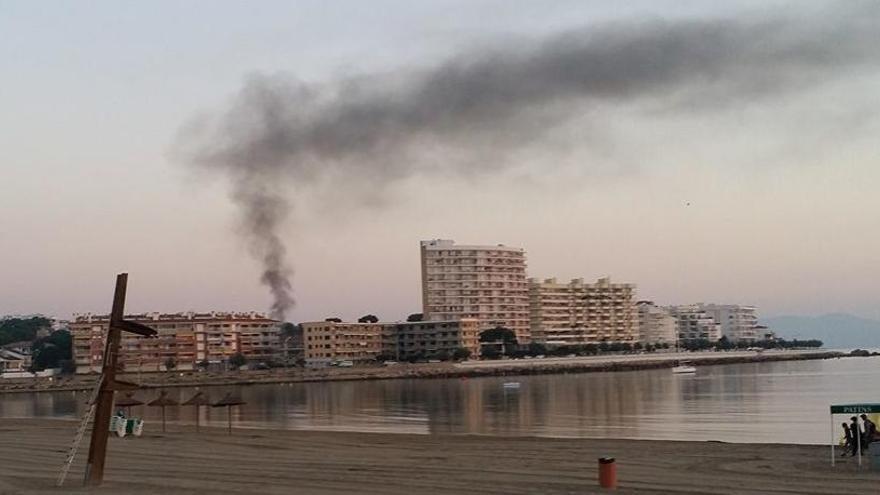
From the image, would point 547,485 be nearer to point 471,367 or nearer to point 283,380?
point 283,380

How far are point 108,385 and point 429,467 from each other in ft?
25.9

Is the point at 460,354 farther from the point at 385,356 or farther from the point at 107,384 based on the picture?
the point at 107,384

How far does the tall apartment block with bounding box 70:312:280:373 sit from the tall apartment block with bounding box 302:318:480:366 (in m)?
8.28

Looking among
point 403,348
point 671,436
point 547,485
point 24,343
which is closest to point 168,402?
point 671,436

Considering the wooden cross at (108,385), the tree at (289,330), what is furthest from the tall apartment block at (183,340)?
the wooden cross at (108,385)

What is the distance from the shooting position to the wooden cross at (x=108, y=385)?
18.4 meters

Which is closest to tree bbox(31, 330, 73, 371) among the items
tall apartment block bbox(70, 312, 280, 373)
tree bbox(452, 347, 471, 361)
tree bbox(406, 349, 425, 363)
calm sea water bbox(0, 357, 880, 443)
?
tall apartment block bbox(70, 312, 280, 373)

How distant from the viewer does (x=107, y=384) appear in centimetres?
1841

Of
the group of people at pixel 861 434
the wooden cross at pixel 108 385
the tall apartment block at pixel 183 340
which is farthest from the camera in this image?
the tall apartment block at pixel 183 340

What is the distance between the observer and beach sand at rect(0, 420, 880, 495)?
18656 millimetres

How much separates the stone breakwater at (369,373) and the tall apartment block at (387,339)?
10.2m

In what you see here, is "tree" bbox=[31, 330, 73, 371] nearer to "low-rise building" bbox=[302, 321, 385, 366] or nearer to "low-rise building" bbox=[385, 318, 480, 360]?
"low-rise building" bbox=[302, 321, 385, 366]

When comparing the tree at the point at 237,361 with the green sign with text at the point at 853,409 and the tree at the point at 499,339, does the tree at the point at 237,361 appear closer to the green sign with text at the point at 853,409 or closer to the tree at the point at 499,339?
the tree at the point at 499,339

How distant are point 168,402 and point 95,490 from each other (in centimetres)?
2490
